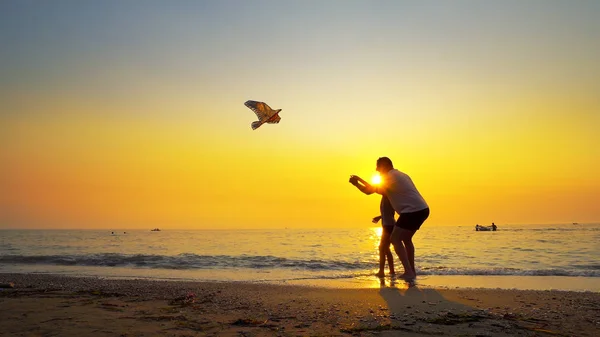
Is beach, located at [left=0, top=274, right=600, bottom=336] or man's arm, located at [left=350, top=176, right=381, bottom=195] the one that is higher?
man's arm, located at [left=350, top=176, right=381, bottom=195]

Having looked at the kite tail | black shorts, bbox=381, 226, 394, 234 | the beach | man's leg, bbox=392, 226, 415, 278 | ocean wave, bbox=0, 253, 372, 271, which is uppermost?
the kite tail

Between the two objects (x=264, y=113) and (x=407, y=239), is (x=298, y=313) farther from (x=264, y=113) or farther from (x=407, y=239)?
(x=264, y=113)

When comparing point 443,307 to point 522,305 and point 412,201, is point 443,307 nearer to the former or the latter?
point 522,305

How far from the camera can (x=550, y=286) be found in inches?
306

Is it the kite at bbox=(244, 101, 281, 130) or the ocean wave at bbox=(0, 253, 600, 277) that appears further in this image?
the ocean wave at bbox=(0, 253, 600, 277)

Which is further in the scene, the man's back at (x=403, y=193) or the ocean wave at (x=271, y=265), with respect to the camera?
the ocean wave at (x=271, y=265)

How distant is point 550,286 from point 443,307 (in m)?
4.18

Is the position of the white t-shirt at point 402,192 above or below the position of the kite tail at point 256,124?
below

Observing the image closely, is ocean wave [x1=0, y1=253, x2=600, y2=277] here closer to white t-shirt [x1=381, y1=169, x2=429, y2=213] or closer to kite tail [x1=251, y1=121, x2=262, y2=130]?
white t-shirt [x1=381, y1=169, x2=429, y2=213]

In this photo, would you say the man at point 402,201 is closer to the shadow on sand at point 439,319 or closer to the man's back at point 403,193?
the man's back at point 403,193

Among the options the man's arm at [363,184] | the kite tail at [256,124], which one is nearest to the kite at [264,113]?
the kite tail at [256,124]

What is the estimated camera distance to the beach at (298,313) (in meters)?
3.77

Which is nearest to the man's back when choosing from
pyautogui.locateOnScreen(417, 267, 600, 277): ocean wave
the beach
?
the beach

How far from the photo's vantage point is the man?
7395 mm
